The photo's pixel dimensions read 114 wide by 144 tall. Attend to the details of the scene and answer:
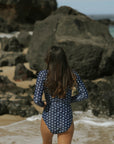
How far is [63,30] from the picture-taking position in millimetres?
8227

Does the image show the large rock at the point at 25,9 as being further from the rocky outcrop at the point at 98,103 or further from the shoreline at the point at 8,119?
the shoreline at the point at 8,119

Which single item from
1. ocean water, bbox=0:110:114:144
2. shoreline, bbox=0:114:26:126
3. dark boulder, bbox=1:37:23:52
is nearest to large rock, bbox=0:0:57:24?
dark boulder, bbox=1:37:23:52

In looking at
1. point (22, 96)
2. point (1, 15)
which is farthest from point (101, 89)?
point (1, 15)

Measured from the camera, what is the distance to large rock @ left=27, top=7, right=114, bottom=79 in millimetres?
7773

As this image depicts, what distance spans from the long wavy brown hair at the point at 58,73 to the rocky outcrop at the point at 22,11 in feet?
63.8

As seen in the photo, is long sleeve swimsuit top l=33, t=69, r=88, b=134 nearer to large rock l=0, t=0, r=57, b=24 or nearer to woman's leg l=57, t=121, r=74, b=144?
woman's leg l=57, t=121, r=74, b=144

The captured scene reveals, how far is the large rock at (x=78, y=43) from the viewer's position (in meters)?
7.77

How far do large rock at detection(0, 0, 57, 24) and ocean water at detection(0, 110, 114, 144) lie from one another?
65.7ft

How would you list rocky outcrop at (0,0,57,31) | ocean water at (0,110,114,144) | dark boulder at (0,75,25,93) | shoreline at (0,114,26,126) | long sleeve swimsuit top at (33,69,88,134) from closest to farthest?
1. long sleeve swimsuit top at (33,69,88,134)
2. ocean water at (0,110,114,144)
3. shoreline at (0,114,26,126)
4. dark boulder at (0,75,25,93)
5. rocky outcrop at (0,0,57,31)

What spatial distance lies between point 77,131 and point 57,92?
102 inches

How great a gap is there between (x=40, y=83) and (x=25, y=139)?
7.50 feet

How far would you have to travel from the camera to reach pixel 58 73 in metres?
2.25

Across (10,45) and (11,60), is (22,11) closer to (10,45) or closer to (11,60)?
(10,45)

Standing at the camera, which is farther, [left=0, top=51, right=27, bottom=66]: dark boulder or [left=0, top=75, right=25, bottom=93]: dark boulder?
[left=0, top=51, right=27, bottom=66]: dark boulder
